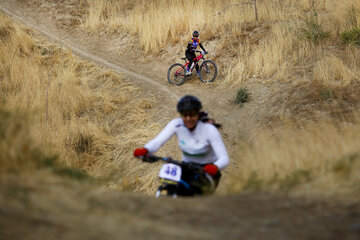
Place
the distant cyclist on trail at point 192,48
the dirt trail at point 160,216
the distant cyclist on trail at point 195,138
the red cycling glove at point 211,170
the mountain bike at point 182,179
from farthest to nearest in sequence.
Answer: the distant cyclist on trail at point 192,48
the distant cyclist on trail at point 195,138
the mountain bike at point 182,179
the red cycling glove at point 211,170
the dirt trail at point 160,216

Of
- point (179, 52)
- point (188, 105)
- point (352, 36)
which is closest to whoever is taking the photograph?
point (188, 105)

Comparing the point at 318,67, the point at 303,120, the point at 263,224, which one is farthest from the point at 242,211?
the point at 318,67

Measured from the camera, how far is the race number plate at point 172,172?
13.5 feet

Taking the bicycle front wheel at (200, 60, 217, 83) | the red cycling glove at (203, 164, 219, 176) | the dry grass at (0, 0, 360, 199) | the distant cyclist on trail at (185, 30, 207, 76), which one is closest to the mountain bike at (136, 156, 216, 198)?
the red cycling glove at (203, 164, 219, 176)

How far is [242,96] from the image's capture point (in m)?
10.7

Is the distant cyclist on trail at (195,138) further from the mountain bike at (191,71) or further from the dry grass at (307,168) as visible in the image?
the mountain bike at (191,71)

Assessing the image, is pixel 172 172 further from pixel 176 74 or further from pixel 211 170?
pixel 176 74

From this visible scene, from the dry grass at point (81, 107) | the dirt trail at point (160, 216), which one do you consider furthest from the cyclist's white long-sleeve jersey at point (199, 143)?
the dry grass at point (81, 107)

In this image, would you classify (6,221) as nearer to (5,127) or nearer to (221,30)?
(5,127)

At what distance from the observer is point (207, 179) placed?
13.5 feet

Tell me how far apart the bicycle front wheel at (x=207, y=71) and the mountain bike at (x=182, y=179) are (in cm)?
808

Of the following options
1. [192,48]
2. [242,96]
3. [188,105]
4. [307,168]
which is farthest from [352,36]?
[188,105]

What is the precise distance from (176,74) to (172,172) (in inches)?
336

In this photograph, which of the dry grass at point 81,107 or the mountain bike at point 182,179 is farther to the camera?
the dry grass at point 81,107
